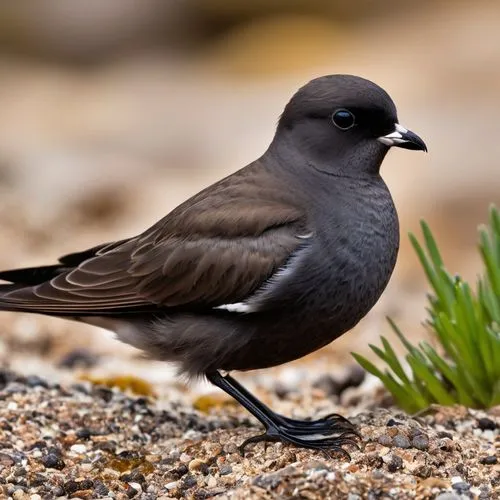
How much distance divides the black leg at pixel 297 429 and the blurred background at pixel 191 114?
152cm

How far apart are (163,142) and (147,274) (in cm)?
879

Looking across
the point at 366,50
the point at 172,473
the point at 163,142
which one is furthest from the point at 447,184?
the point at 172,473

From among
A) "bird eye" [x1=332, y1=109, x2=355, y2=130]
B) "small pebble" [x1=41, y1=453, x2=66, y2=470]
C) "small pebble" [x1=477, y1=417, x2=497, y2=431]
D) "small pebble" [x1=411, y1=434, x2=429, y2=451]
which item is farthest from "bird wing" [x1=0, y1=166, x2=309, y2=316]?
"small pebble" [x1=477, y1=417, x2=497, y2=431]

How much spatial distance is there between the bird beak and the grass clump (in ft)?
1.39

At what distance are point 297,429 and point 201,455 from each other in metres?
0.49

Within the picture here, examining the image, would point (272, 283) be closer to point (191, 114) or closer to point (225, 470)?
point (225, 470)

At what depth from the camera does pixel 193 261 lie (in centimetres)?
530

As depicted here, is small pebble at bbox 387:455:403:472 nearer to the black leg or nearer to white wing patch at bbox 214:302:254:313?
the black leg

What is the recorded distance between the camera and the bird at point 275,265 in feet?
16.3

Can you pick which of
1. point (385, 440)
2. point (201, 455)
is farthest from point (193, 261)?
point (385, 440)

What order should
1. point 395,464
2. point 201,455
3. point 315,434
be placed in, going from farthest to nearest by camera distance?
point 315,434 → point 201,455 → point 395,464

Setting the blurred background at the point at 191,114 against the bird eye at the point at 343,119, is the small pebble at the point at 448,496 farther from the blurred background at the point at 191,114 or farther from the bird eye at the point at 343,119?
the blurred background at the point at 191,114

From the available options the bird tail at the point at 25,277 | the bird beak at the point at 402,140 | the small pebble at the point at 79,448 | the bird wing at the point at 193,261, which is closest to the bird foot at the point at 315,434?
the bird wing at the point at 193,261

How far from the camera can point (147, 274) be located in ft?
17.9
